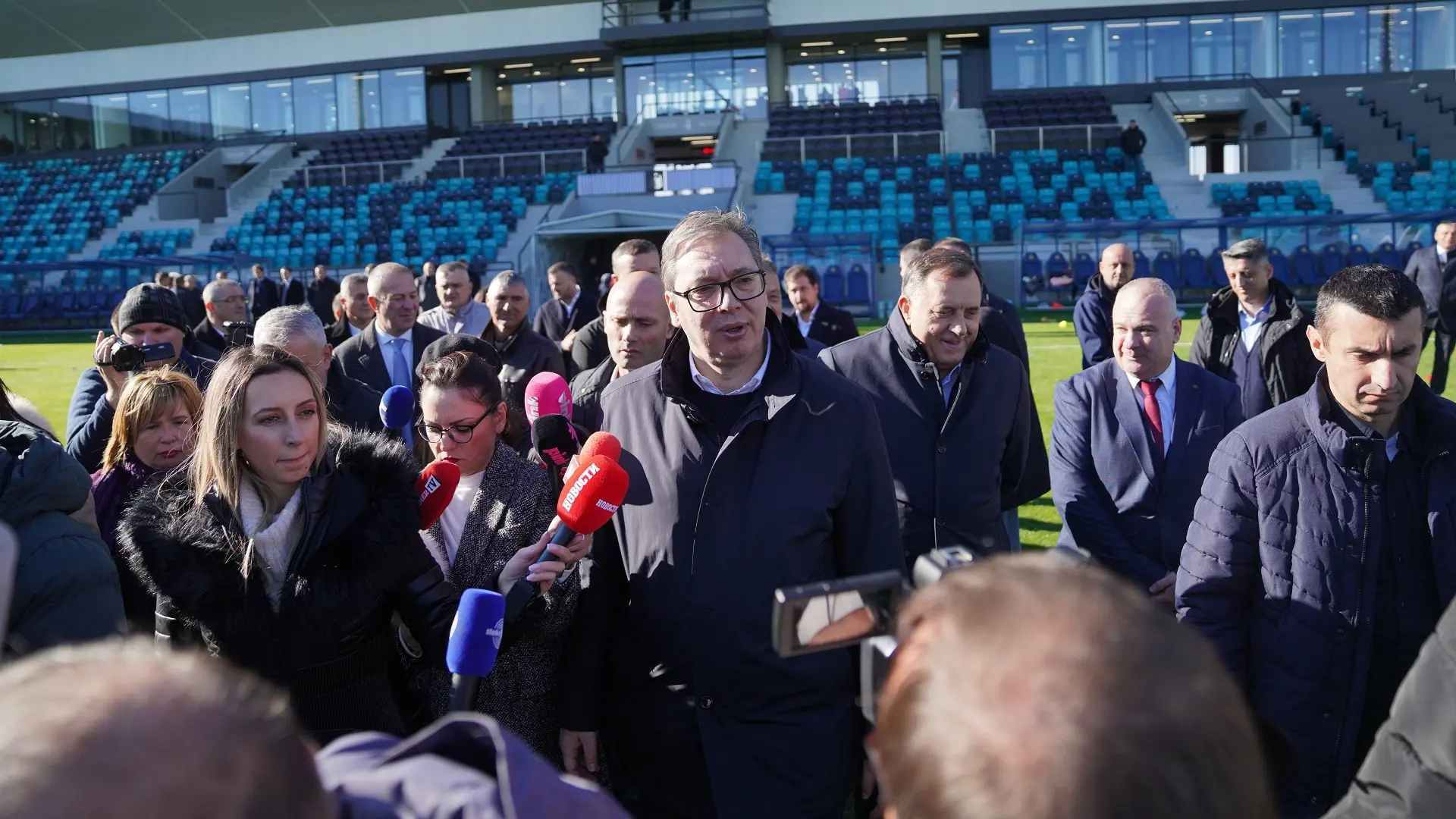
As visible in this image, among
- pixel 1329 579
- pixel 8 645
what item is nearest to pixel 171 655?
pixel 8 645

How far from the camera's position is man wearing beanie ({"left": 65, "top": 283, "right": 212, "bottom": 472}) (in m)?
4.47

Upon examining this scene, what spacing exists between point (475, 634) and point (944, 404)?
245 cm

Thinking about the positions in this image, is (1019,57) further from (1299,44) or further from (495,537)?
(495,537)

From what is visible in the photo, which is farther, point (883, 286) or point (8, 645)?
point (883, 286)

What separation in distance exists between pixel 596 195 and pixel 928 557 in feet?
94.3

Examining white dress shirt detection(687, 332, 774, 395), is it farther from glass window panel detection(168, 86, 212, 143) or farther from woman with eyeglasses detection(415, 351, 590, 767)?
glass window panel detection(168, 86, 212, 143)

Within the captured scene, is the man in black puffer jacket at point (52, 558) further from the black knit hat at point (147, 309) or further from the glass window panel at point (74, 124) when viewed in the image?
the glass window panel at point (74, 124)

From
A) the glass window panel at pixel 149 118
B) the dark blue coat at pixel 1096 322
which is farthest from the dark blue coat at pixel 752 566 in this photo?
the glass window panel at pixel 149 118

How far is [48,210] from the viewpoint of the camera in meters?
36.7

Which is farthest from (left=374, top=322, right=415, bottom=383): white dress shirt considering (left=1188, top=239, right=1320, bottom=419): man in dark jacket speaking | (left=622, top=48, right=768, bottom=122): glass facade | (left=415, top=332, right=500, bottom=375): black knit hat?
(left=622, top=48, right=768, bottom=122): glass facade

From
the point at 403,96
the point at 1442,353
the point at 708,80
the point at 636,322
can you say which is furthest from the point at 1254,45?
the point at 636,322

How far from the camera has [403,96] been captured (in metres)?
40.2

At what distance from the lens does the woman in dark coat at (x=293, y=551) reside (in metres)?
2.55

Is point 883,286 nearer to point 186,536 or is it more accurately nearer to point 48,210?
point 186,536
